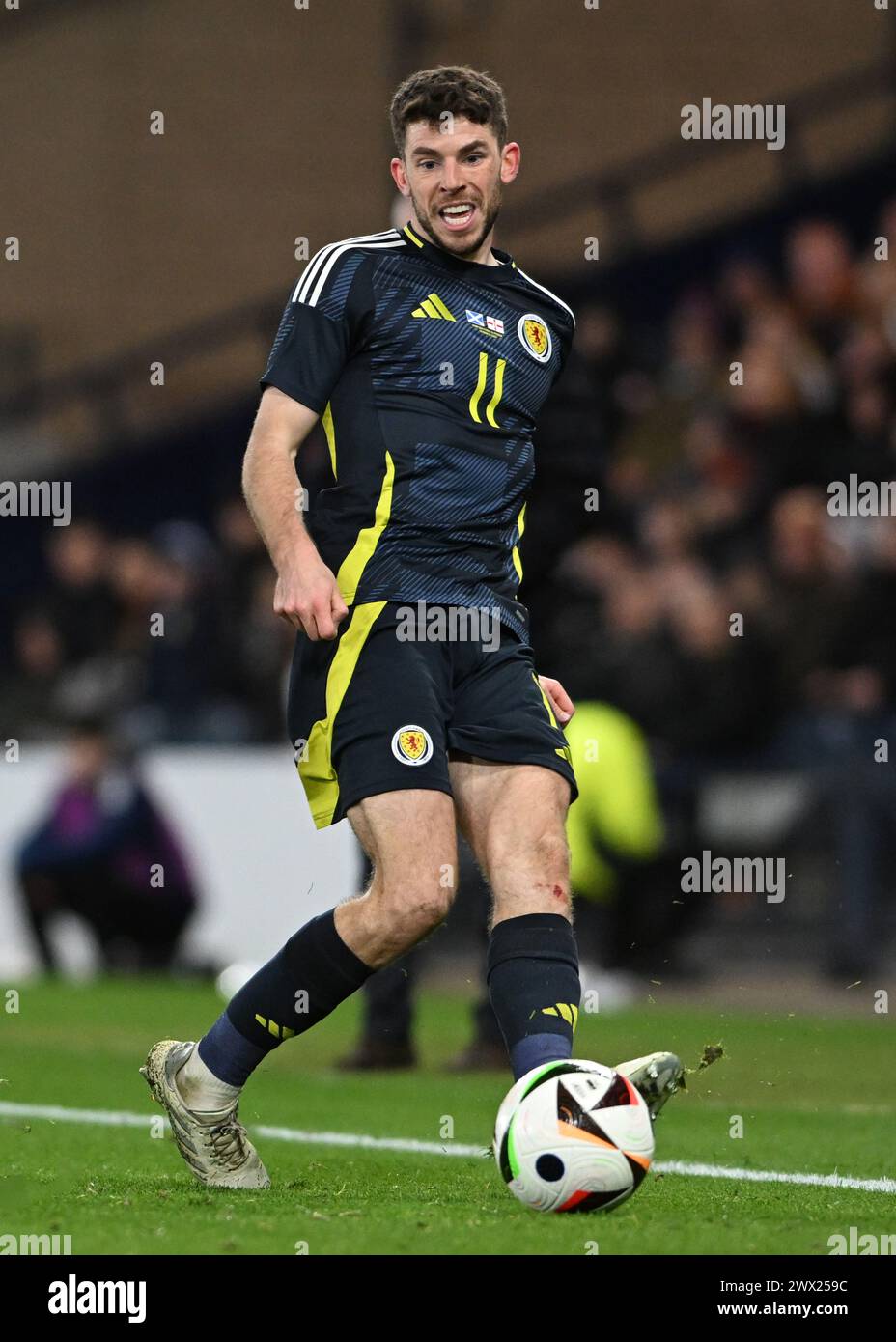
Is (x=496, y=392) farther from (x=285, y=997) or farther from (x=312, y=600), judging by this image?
(x=285, y=997)

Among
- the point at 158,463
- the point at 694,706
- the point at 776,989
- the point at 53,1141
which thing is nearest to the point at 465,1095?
the point at 53,1141

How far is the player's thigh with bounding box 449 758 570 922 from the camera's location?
448cm

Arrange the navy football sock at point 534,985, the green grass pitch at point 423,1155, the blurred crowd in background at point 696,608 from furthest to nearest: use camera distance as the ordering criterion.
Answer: the blurred crowd in background at point 696,608, the navy football sock at point 534,985, the green grass pitch at point 423,1155

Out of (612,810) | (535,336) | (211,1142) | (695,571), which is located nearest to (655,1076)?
(211,1142)

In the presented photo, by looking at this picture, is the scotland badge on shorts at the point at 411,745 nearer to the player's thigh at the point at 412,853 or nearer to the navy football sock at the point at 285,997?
the player's thigh at the point at 412,853

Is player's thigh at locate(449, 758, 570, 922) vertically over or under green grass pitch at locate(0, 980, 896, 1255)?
over

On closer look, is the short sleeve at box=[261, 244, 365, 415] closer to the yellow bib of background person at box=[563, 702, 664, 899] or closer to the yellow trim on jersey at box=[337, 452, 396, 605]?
the yellow trim on jersey at box=[337, 452, 396, 605]

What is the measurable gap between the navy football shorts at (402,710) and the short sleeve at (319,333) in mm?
475

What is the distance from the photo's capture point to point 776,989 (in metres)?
10.6

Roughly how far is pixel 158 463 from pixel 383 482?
15.2 metres

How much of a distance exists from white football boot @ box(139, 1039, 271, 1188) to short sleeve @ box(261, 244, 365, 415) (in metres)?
1.41

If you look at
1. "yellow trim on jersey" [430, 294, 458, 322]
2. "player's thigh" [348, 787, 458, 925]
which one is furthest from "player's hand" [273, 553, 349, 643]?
"yellow trim on jersey" [430, 294, 458, 322]

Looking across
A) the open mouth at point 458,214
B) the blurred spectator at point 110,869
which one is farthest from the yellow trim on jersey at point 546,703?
the blurred spectator at point 110,869

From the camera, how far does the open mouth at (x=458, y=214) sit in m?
4.76
